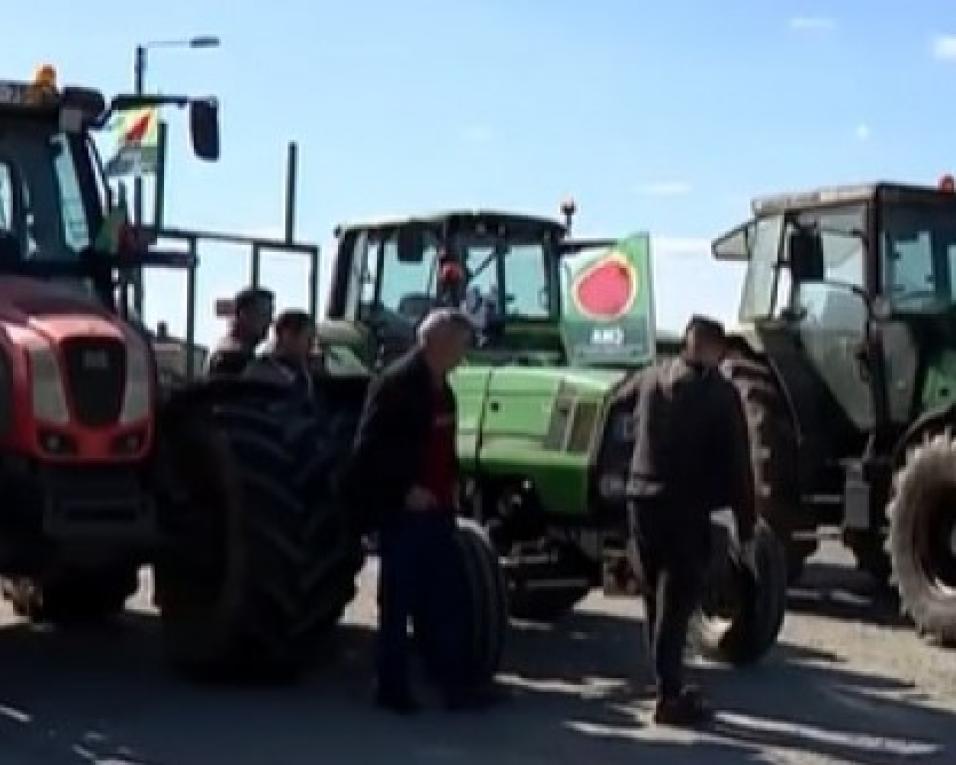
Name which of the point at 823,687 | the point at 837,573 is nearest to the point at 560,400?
the point at 823,687

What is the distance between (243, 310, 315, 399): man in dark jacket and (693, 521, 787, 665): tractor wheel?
224cm

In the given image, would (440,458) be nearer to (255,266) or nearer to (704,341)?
(704,341)

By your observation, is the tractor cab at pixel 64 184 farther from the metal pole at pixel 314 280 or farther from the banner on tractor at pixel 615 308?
the metal pole at pixel 314 280

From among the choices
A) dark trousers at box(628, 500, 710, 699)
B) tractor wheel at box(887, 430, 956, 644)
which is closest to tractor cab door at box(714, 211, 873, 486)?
tractor wheel at box(887, 430, 956, 644)

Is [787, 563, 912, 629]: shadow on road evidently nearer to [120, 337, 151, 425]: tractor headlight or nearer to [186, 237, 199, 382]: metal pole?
[186, 237, 199, 382]: metal pole

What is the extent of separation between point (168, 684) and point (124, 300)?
77.2 inches

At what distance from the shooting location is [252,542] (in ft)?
32.1

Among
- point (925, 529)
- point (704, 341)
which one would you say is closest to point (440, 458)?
point (704, 341)

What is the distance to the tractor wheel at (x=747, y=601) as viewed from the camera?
10.9 m

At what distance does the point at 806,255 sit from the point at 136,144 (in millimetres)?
4054

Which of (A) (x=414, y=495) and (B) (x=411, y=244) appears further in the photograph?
(B) (x=411, y=244)

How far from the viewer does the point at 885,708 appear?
10070 millimetres

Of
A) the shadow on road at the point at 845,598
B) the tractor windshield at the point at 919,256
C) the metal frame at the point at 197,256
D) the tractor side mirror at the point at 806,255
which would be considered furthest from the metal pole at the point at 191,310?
the tractor windshield at the point at 919,256

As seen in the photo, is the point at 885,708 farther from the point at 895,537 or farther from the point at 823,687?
the point at 895,537
